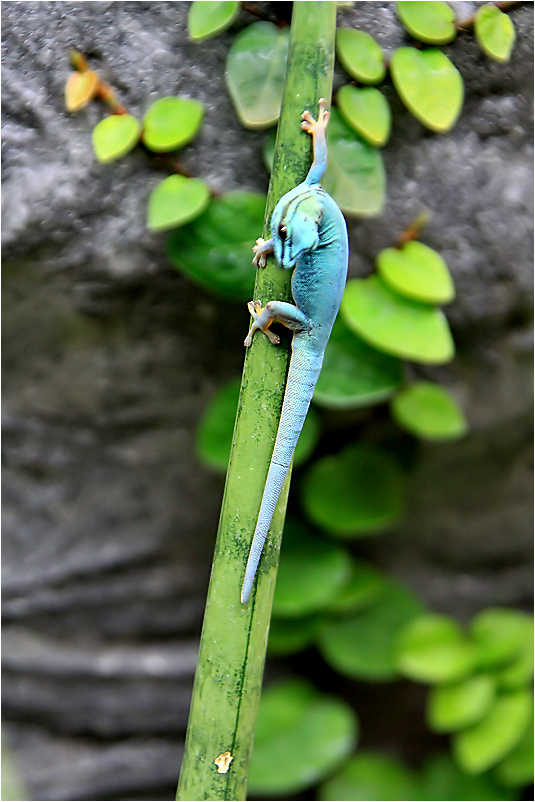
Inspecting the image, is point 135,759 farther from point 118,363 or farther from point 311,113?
point 311,113

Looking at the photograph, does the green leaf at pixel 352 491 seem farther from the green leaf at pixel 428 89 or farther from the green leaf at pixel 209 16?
the green leaf at pixel 209 16

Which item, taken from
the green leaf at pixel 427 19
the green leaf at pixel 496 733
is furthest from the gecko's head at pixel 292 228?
the green leaf at pixel 496 733

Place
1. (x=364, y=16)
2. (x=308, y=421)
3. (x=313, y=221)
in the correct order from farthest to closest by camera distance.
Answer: (x=308, y=421) < (x=364, y=16) < (x=313, y=221)

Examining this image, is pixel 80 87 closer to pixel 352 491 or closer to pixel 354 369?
pixel 354 369

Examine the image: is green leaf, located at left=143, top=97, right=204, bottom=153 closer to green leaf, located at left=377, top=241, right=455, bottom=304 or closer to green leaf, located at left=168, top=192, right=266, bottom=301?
green leaf, located at left=168, top=192, right=266, bottom=301

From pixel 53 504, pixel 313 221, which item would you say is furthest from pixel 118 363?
pixel 313 221

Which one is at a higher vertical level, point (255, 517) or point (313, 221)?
point (313, 221)

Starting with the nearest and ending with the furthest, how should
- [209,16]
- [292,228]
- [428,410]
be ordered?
[292,228] → [209,16] → [428,410]

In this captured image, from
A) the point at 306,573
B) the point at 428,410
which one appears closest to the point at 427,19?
the point at 428,410

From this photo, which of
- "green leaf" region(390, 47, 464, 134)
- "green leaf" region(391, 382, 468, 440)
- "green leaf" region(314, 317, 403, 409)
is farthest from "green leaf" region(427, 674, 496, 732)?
"green leaf" region(390, 47, 464, 134)
